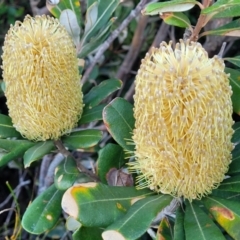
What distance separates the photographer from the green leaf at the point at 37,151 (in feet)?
3.12

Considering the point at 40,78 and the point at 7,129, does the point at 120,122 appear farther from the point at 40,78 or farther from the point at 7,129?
the point at 7,129

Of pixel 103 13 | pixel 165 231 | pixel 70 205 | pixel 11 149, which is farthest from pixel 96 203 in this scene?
pixel 103 13

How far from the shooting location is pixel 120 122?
970 mm

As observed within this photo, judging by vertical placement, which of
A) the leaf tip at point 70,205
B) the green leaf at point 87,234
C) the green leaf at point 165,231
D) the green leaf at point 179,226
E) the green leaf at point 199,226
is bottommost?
the green leaf at point 87,234

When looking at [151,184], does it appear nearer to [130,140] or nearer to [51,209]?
[130,140]

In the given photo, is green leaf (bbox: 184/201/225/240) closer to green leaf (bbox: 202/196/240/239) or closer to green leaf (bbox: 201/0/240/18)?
green leaf (bbox: 202/196/240/239)

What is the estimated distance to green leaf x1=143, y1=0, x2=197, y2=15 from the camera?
924 mm

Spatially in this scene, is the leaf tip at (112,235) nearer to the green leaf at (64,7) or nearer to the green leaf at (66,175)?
the green leaf at (66,175)

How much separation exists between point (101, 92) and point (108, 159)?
198 mm

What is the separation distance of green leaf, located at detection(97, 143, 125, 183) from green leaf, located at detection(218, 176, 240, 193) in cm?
24

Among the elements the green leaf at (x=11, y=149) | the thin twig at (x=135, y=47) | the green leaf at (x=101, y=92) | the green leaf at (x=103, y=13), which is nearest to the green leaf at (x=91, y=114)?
the green leaf at (x=101, y=92)

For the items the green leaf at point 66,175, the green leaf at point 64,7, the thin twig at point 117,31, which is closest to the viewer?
the green leaf at point 66,175

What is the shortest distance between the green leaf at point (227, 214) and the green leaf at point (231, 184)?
0.12 ft

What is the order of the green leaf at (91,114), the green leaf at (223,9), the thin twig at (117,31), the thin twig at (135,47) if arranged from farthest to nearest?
the thin twig at (135,47) → the thin twig at (117,31) → the green leaf at (91,114) → the green leaf at (223,9)
